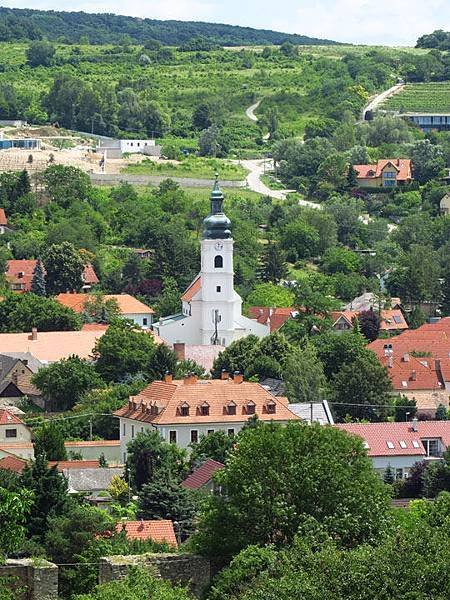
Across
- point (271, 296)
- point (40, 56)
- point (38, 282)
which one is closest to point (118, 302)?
point (38, 282)

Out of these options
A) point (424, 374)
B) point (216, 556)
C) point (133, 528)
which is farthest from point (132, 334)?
point (216, 556)

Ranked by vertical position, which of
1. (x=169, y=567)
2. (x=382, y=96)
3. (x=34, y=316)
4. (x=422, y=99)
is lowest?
(x=382, y=96)

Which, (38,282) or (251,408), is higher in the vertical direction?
(251,408)

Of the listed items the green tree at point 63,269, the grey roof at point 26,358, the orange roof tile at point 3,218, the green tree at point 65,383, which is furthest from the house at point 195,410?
the orange roof tile at point 3,218

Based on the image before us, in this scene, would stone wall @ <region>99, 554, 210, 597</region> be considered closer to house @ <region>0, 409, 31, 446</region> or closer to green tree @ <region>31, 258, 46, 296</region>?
house @ <region>0, 409, 31, 446</region>

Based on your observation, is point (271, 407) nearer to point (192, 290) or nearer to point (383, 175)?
point (192, 290)
